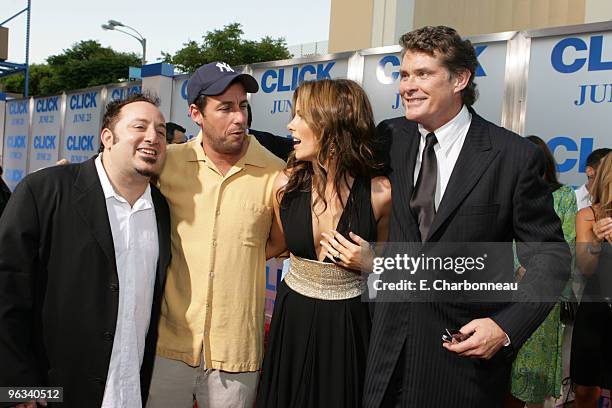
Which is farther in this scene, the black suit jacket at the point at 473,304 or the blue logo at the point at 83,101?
the blue logo at the point at 83,101

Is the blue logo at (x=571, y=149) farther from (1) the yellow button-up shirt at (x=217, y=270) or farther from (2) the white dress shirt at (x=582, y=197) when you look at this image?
(1) the yellow button-up shirt at (x=217, y=270)

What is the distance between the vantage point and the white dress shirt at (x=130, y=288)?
2.55 m

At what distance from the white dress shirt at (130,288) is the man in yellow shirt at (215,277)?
0.13 m

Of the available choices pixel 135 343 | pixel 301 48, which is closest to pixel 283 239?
pixel 135 343

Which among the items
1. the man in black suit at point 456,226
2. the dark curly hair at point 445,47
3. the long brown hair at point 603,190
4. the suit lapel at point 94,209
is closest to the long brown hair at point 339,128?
the man in black suit at point 456,226

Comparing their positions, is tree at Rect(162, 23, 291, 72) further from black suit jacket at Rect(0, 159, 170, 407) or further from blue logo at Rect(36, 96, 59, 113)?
black suit jacket at Rect(0, 159, 170, 407)

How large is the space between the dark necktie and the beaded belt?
41 cm

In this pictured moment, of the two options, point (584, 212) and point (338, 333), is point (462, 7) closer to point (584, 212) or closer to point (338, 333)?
point (584, 212)

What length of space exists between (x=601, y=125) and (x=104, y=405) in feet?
13.2

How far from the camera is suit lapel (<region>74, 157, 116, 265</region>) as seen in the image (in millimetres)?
2510

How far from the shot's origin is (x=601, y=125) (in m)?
4.73

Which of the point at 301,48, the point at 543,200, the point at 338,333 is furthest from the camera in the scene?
the point at 301,48

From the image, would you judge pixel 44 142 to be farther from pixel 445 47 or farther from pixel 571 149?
pixel 445 47

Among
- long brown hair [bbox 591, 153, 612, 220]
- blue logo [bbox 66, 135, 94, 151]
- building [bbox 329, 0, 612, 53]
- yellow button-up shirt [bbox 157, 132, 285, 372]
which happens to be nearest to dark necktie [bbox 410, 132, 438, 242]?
yellow button-up shirt [bbox 157, 132, 285, 372]
